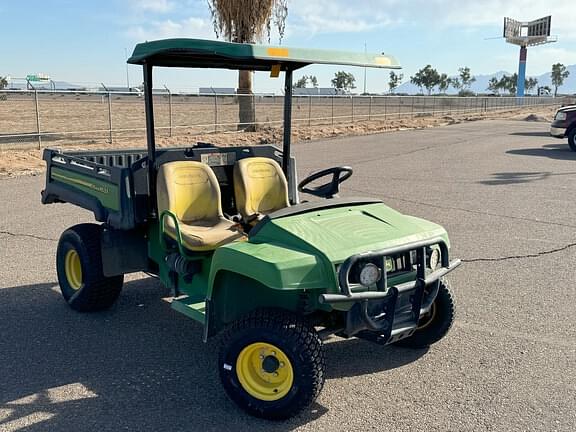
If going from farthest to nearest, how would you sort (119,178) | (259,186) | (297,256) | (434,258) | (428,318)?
(259,186) → (119,178) → (428,318) → (434,258) → (297,256)

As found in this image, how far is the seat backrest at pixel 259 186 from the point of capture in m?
4.52

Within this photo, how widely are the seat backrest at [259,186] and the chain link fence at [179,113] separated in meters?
10.5

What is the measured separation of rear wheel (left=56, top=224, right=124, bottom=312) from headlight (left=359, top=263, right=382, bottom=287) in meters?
2.35

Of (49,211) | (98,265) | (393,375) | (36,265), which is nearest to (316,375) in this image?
(393,375)

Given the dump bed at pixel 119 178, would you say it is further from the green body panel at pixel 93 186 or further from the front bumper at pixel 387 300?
the front bumper at pixel 387 300

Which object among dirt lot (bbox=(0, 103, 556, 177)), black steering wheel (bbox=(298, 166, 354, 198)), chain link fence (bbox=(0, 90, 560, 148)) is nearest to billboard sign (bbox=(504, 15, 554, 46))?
chain link fence (bbox=(0, 90, 560, 148))

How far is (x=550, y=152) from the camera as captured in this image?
1642 cm

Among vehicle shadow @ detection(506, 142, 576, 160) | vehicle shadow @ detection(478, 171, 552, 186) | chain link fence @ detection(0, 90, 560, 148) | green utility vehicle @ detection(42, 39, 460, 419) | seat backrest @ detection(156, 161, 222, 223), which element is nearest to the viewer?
green utility vehicle @ detection(42, 39, 460, 419)

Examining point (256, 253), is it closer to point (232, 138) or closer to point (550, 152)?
point (550, 152)

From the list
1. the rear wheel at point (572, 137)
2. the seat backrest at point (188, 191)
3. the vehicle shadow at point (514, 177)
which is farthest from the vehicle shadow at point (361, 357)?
the rear wheel at point (572, 137)

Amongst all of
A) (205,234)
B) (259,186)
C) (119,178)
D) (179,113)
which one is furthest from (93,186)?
(179,113)

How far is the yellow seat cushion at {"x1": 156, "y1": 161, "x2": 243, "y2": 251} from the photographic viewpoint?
154 inches

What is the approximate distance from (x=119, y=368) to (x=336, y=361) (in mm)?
1416

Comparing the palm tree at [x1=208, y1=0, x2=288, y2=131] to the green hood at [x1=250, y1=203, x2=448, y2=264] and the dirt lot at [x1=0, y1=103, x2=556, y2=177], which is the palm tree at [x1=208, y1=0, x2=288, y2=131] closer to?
the dirt lot at [x1=0, y1=103, x2=556, y2=177]
